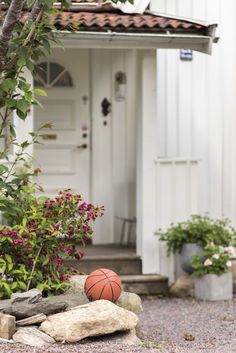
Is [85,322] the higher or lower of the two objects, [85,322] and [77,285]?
the lower

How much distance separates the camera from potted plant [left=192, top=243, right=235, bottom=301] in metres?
9.52

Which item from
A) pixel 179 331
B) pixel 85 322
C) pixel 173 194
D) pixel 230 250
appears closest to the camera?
pixel 85 322

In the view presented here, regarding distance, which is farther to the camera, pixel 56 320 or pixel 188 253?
pixel 188 253

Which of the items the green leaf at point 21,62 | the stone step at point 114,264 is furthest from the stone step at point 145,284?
the green leaf at point 21,62

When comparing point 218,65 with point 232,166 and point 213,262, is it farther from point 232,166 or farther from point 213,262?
point 213,262

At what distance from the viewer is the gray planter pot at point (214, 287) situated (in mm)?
9539

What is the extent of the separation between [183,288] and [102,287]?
3002mm

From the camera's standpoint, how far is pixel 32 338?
628 cm

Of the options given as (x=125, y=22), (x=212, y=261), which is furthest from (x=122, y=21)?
(x=212, y=261)

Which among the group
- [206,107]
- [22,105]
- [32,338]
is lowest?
[32,338]

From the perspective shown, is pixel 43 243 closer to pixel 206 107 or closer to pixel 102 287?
pixel 102 287

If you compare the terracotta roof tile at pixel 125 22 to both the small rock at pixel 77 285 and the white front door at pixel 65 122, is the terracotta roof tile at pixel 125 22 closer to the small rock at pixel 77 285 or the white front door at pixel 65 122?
the white front door at pixel 65 122

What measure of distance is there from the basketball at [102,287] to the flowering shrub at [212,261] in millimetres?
2630

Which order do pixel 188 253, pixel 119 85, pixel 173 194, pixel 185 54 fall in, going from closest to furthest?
1. pixel 188 253
2. pixel 173 194
3. pixel 185 54
4. pixel 119 85
